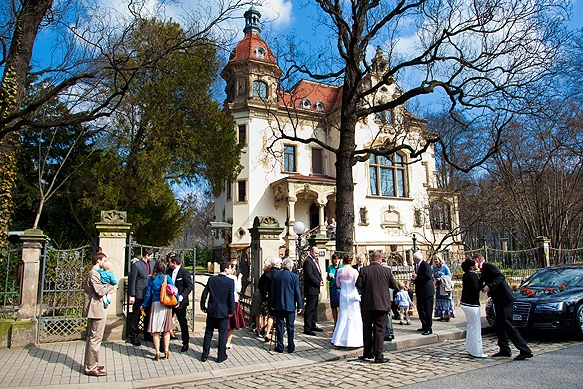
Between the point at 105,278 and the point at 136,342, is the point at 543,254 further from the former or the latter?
the point at 105,278

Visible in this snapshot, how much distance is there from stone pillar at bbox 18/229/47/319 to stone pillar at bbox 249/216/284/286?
15.5 ft

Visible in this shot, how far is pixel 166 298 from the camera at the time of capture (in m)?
7.43

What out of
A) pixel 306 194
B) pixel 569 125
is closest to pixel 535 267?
pixel 569 125

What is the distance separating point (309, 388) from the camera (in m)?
5.88

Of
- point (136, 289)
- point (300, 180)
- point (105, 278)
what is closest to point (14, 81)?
point (136, 289)

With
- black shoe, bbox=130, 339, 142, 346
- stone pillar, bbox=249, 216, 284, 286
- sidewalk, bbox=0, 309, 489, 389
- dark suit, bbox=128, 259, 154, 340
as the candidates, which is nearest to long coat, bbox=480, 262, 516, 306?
sidewalk, bbox=0, 309, 489, 389

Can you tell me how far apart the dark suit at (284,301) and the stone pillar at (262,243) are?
2.27m

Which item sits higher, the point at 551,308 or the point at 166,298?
the point at 166,298

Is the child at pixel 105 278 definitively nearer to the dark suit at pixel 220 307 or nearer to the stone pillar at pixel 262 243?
the dark suit at pixel 220 307

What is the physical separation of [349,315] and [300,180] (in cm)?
2185

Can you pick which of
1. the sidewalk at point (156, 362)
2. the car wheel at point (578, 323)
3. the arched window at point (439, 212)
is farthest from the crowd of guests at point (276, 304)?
the arched window at point (439, 212)

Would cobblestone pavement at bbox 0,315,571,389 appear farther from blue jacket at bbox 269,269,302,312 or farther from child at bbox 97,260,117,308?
child at bbox 97,260,117,308

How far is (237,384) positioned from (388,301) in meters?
2.98

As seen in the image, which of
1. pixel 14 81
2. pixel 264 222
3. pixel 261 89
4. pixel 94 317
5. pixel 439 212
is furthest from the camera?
pixel 261 89
